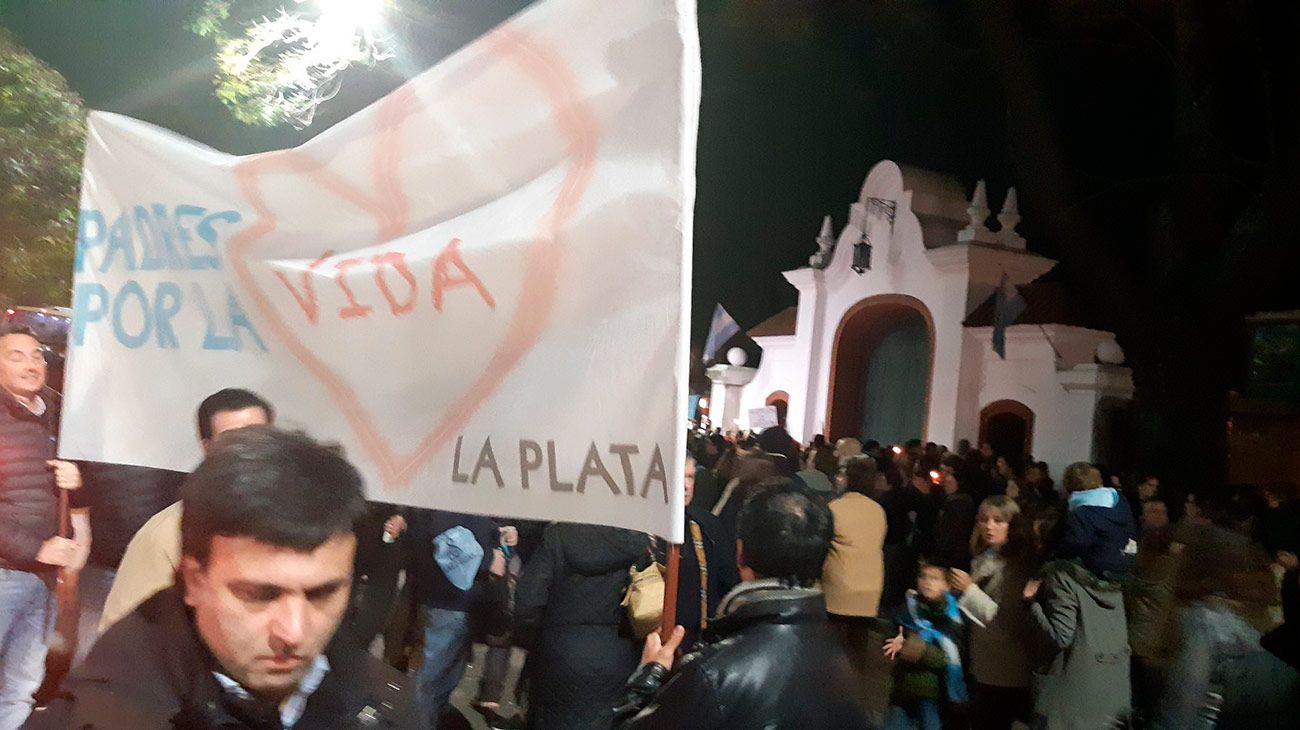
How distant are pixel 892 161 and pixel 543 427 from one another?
72.5 feet

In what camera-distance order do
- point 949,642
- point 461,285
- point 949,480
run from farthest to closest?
point 949,480
point 949,642
point 461,285

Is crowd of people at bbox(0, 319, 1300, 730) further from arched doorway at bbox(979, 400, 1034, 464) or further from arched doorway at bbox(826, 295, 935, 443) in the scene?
arched doorway at bbox(826, 295, 935, 443)

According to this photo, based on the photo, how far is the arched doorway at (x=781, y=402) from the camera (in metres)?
25.4

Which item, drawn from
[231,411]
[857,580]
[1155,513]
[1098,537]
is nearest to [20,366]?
[231,411]

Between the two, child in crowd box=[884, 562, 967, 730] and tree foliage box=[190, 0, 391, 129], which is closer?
child in crowd box=[884, 562, 967, 730]

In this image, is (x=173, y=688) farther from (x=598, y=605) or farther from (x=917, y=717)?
(x=917, y=717)

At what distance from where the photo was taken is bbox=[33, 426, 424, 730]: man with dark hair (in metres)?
2.20

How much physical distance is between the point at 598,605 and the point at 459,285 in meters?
2.15

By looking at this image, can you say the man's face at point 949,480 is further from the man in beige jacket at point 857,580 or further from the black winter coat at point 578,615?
the black winter coat at point 578,615

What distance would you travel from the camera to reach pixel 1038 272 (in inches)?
834

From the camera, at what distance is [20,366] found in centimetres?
448

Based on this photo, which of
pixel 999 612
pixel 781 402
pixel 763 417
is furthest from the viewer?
pixel 781 402

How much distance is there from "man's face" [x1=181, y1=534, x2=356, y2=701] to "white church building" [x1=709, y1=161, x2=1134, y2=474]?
16.2 metres

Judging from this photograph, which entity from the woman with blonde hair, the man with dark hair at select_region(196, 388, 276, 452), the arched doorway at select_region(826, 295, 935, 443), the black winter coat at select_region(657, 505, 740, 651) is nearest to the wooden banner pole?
the man with dark hair at select_region(196, 388, 276, 452)
